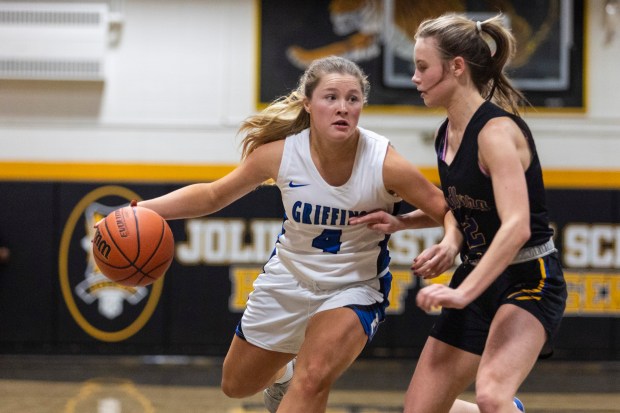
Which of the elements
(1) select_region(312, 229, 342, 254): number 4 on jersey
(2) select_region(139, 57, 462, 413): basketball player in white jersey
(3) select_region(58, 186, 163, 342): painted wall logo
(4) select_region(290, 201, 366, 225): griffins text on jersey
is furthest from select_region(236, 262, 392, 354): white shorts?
(3) select_region(58, 186, 163, 342): painted wall logo

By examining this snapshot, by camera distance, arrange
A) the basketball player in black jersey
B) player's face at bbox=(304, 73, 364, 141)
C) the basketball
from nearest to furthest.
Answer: the basketball player in black jersey < player's face at bbox=(304, 73, 364, 141) < the basketball

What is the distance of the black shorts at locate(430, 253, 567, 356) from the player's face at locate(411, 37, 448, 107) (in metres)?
0.66

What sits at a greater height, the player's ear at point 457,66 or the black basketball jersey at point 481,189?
the player's ear at point 457,66

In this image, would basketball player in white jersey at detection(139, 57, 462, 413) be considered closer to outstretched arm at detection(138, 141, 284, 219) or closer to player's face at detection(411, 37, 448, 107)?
outstretched arm at detection(138, 141, 284, 219)

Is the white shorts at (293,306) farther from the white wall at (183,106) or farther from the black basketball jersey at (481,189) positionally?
the white wall at (183,106)

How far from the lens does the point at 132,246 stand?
3.80 m

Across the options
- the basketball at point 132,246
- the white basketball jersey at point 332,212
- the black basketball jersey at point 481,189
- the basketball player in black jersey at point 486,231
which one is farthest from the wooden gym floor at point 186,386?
the black basketball jersey at point 481,189

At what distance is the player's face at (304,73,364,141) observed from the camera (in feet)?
11.8

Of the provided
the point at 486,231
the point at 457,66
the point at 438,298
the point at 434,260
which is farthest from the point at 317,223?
the point at 438,298

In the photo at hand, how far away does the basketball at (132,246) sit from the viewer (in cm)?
381

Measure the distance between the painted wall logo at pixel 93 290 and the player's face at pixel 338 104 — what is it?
464 cm

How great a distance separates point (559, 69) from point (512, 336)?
5.42m

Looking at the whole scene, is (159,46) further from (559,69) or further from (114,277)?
(114,277)

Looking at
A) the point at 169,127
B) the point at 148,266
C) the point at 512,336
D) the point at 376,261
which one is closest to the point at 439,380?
the point at 512,336
